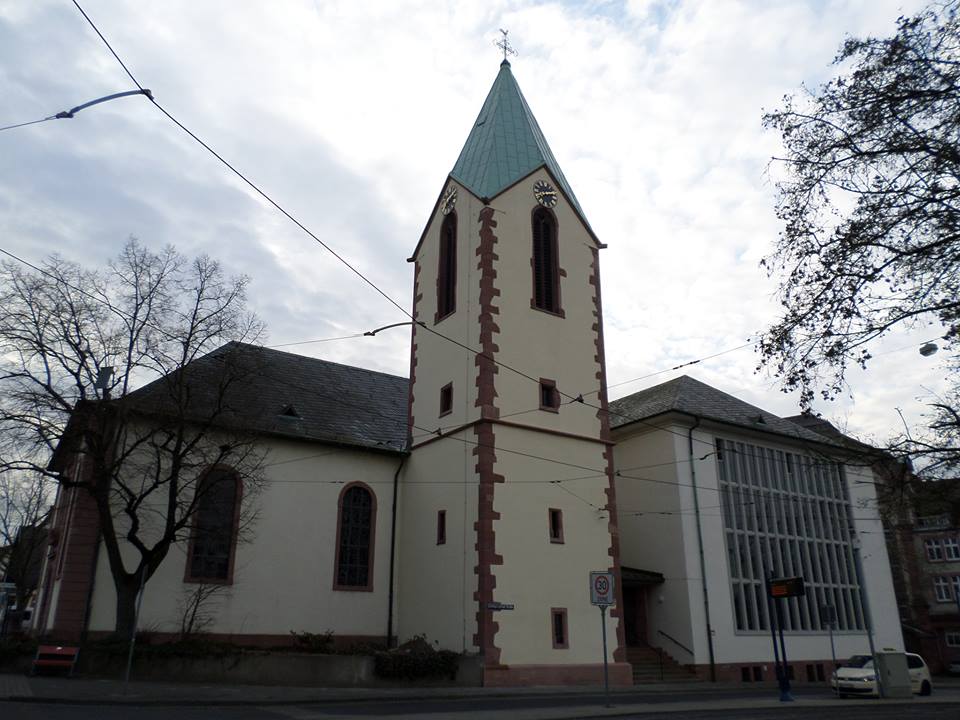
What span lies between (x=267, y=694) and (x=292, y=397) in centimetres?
1293

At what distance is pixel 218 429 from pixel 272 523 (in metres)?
4.34

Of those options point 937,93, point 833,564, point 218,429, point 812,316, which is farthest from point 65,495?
point 833,564

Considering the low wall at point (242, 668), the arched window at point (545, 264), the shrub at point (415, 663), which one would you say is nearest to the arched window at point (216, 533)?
the low wall at point (242, 668)

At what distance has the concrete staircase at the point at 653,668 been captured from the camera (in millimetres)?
24391

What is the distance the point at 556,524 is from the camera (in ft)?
73.1

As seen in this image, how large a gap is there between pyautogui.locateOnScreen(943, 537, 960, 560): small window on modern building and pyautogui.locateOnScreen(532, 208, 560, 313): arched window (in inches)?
1499

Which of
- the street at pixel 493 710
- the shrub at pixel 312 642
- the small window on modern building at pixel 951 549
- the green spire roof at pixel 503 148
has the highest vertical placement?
the green spire roof at pixel 503 148

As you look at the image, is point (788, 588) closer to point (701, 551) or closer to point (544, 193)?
point (701, 551)

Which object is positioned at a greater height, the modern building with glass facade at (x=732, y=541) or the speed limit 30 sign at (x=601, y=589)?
the modern building with glass facade at (x=732, y=541)

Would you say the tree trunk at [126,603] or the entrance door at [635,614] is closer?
the tree trunk at [126,603]

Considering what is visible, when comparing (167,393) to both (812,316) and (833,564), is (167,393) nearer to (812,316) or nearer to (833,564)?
(812,316)

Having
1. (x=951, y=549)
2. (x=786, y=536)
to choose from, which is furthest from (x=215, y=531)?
(x=951, y=549)

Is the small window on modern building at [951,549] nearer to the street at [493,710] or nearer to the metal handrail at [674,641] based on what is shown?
the metal handrail at [674,641]

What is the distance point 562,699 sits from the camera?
16391 millimetres
